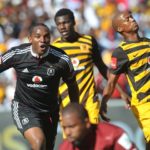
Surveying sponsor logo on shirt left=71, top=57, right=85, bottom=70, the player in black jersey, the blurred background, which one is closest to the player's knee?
the player in black jersey

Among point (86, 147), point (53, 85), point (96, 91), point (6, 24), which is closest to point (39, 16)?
point (6, 24)

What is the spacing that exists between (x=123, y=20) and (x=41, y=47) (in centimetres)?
126

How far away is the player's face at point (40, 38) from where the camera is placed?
29.6 feet

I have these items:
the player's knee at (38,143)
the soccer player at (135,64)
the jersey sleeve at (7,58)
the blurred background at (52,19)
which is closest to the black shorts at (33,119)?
the player's knee at (38,143)

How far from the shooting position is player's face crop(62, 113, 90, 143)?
19.6 feet

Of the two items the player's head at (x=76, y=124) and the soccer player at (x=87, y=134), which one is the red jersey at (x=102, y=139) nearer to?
the soccer player at (x=87, y=134)

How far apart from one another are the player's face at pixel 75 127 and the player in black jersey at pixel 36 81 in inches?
123

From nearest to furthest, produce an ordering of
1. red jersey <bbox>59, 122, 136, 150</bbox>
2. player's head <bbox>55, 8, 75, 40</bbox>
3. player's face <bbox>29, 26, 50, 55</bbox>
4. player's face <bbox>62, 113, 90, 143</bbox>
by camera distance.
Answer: player's face <bbox>62, 113, 90, 143</bbox> < red jersey <bbox>59, 122, 136, 150</bbox> < player's face <bbox>29, 26, 50, 55</bbox> < player's head <bbox>55, 8, 75, 40</bbox>

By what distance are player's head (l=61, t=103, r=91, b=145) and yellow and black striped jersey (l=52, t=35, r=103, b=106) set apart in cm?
441

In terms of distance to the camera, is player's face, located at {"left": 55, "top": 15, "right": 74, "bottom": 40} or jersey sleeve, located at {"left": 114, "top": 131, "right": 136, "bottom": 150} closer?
jersey sleeve, located at {"left": 114, "top": 131, "right": 136, "bottom": 150}

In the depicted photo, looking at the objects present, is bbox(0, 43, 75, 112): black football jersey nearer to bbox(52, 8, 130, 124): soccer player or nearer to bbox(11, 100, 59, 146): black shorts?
bbox(11, 100, 59, 146): black shorts

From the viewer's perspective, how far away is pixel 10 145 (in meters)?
13.4

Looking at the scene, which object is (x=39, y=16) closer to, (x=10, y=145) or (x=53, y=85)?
(x=10, y=145)

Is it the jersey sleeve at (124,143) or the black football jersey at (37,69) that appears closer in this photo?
the jersey sleeve at (124,143)
